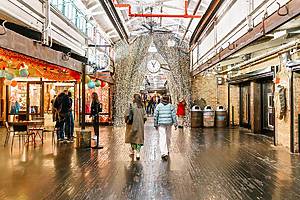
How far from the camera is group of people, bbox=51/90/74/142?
10.7 metres

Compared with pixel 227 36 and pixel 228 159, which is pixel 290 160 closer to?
pixel 228 159

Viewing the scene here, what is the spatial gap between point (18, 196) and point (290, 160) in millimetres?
5335

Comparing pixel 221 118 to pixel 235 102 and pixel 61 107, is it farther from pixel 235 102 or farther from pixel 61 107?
pixel 61 107

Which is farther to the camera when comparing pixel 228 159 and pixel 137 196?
pixel 228 159

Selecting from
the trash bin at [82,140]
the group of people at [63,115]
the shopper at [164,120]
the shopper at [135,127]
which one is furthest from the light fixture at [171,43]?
the shopper at [135,127]

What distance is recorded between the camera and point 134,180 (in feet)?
17.9

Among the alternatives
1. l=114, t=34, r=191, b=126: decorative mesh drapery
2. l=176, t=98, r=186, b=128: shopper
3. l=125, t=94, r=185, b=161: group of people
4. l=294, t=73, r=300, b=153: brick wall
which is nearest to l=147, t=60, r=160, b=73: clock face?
l=114, t=34, r=191, b=126: decorative mesh drapery

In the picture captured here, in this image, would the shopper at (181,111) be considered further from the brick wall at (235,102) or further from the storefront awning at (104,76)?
Result: the storefront awning at (104,76)

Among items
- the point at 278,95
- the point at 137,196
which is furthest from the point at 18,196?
the point at 278,95

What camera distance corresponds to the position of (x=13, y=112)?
1625cm

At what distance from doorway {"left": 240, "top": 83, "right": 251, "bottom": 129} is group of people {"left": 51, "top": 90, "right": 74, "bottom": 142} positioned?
7.55m

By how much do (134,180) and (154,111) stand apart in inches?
127

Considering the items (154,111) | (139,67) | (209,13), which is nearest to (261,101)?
(209,13)

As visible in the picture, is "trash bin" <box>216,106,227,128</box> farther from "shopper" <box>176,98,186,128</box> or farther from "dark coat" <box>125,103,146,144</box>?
"dark coat" <box>125,103,146,144</box>
